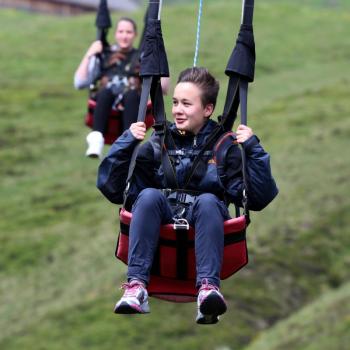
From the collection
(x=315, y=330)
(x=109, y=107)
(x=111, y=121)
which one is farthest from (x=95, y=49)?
(x=315, y=330)

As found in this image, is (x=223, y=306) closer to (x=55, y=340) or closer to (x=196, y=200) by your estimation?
(x=196, y=200)

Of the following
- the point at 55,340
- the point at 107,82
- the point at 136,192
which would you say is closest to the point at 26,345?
the point at 55,340

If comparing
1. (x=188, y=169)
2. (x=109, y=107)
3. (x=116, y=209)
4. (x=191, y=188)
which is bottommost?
(x=116, y=209)

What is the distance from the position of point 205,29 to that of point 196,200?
171ft

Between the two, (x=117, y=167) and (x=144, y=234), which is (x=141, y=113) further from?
(x=144, y=234)

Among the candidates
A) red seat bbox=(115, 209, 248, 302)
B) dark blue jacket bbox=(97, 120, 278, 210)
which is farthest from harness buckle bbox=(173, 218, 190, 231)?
dark blue jacket bbox=(97, 120, 278, 210)

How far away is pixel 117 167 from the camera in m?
8.73

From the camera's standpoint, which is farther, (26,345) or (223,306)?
(26,345)

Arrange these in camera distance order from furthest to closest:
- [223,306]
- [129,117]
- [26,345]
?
1. [26,345]
2. [129,117]
3. [223,306]

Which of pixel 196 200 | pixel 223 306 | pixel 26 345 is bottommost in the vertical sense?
pixel 26 345

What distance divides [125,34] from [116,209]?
899 inches

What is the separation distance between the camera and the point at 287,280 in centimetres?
2962

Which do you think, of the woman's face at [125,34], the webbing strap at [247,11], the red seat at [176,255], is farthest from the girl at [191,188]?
the woman's face at [125,34]

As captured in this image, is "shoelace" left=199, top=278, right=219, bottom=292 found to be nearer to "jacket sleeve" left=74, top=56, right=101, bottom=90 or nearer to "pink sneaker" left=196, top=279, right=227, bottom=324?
"pink sneaker" left=196, top=279, right=227, bottom=324
